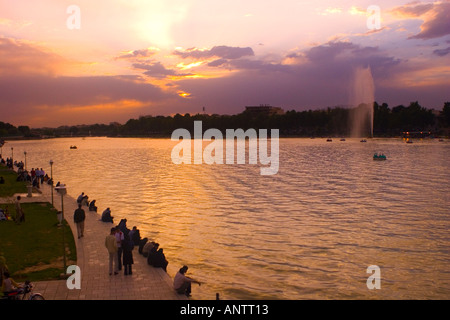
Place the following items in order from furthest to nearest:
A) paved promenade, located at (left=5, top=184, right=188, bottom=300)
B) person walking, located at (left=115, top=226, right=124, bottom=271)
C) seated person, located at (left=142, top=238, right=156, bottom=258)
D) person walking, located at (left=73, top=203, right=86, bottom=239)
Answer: person walking, located at (left=73, top=203, right=86, bottom=239) < seated person, located at (left=142, top=238, right=156, bottom=258) < person walking, located at (left=115, top=226, right=124, bottom=271) < paved promenade, located at (left=5, top=184, right=188, bottom=300)

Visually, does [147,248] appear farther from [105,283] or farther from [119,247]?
[105,283]

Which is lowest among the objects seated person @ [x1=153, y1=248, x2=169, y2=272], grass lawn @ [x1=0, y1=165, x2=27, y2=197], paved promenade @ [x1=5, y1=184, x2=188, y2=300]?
paved promenade @ [x1=5, y1=184, x2=188, y2=300]

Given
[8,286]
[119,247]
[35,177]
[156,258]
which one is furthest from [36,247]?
[35,177]

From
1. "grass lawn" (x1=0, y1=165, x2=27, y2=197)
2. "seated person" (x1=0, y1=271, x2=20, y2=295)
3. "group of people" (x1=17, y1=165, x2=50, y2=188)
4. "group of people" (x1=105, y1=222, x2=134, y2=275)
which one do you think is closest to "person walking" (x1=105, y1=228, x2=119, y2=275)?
"group of people" (x1=105, y1=222, x2=134, y2=275)

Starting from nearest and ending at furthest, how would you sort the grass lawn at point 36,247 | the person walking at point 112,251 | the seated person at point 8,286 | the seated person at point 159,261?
the seated person at point 8,286 → the person walking at point 112,251 → the grass lawn at point 36,247 → the seated person at point 159,261

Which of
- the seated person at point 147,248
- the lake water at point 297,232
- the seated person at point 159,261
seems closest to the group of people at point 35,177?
the lake water at point 297,232

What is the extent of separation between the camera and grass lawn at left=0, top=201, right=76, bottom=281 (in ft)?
47.8

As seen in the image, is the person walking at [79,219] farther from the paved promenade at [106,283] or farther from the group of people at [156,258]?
the group of people at [156,258]

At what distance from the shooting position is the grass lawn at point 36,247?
14.6 meters

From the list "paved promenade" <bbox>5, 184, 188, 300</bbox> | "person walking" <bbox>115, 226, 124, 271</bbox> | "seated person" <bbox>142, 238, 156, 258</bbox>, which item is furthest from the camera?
"seated person" <bbox>142, 238, 156, 258</bbox>

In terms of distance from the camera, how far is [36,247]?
17.7m

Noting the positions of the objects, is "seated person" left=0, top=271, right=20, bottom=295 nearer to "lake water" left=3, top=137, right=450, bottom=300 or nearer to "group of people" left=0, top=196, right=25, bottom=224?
"lake water" left=3, top=137, right=450, bottom=300
